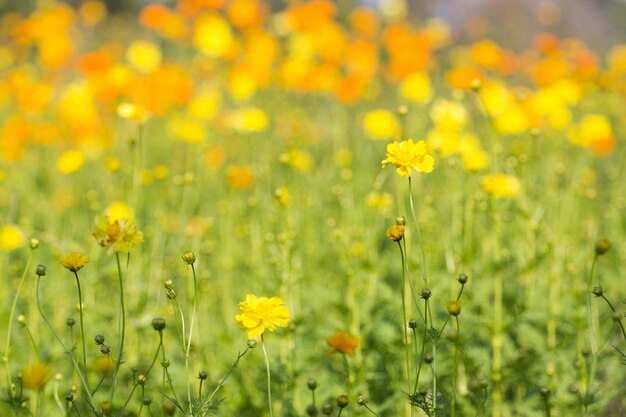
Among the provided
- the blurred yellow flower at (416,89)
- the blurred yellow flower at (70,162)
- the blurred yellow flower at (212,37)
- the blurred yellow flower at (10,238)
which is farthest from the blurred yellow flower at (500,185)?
the blurred yellow flower at (212,37)

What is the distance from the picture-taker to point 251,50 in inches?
145

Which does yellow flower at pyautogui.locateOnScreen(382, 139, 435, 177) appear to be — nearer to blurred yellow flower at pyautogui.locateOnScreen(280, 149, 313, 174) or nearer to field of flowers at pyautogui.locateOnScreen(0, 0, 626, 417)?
field of flowers at pyautogui.locateOnScreen(0, 0, 626, 417)

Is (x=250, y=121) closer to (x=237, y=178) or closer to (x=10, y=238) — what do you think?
(x=237, y=178)

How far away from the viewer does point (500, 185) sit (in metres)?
2.06

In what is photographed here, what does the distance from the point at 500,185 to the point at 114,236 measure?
1.17 meters

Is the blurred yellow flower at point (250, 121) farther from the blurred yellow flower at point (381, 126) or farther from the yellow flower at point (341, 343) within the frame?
the yellow flower at point (341, 343)

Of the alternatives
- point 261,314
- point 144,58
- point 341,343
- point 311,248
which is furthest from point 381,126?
point 261,314

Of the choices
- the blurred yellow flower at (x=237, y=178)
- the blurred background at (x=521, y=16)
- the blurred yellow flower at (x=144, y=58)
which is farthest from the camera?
the blurred background at (x=521, y=16)

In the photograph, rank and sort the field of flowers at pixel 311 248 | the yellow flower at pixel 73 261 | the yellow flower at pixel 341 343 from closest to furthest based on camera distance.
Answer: the yellow flower at pixel 73 261 → the yellow flower at pixel 341 343 → the field of flowers at pixel 311 248

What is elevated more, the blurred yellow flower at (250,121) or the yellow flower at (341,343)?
the yellow flower at (341,343)

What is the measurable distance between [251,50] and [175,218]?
95 centimetres

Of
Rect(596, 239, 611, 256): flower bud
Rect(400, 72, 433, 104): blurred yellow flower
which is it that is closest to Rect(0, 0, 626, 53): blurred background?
Rect(400, 72, 433, 104): blurred yellow flower

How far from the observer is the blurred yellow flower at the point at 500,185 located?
1891mm

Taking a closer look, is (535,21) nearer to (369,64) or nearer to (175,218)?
(369,64)
